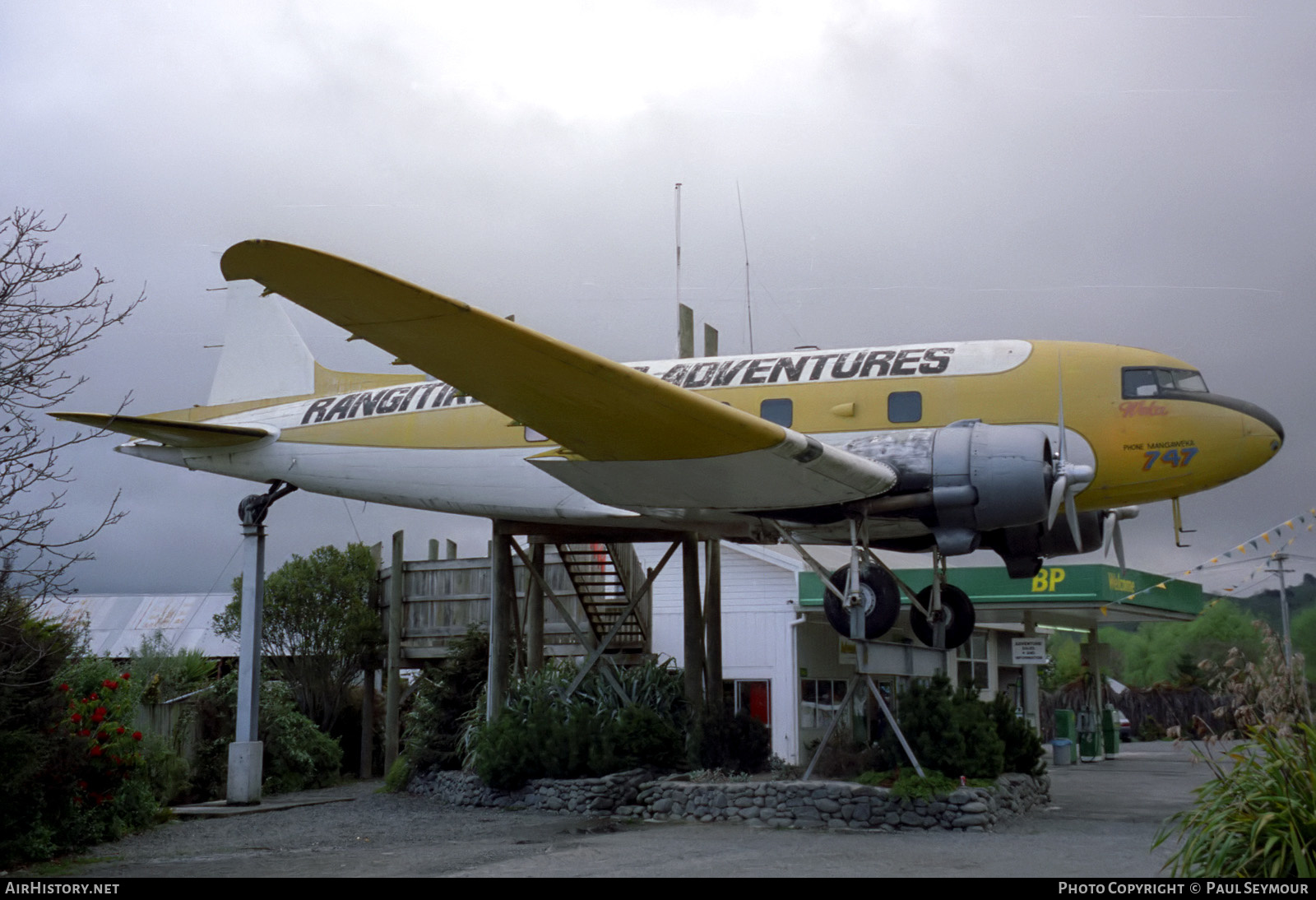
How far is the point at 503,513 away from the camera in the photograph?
16.6 m

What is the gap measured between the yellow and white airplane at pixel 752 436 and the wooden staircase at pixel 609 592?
7.29ft

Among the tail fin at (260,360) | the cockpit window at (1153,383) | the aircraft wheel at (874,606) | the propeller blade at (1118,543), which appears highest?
the tail fin at (260,360)

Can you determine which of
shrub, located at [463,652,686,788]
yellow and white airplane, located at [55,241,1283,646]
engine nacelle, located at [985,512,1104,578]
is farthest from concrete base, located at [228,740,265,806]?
engine nacelle, located at [985,512,1104,578]

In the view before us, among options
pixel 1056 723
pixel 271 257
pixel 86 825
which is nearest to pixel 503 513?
pixel 86 825

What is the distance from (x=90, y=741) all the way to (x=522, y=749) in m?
6.20

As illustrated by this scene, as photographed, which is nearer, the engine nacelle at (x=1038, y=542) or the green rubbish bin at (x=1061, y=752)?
the engine nacelle at (x=1038, y=542)

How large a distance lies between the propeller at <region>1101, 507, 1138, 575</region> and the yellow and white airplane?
0.32 ft

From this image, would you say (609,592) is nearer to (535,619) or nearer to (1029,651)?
(535,619)

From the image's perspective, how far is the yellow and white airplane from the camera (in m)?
10.4

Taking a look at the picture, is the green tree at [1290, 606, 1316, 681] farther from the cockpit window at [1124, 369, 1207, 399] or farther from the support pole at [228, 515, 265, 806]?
the support pole at [228, 515, 265, 806]

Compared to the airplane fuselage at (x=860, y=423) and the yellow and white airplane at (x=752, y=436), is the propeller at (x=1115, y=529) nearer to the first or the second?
the yellow and white airplane at (x=752, y=436)

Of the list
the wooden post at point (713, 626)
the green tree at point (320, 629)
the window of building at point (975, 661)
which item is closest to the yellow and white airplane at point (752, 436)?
the wooden post at point (713, 626)

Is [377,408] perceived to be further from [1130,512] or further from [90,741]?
[1130,512]

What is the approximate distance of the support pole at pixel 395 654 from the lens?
24156 mm
